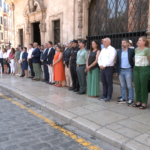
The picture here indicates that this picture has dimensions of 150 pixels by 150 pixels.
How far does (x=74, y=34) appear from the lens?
1084 cm

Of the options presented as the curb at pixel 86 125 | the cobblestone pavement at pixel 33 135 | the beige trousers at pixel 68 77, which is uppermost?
the beige trousers at pixel 68 77

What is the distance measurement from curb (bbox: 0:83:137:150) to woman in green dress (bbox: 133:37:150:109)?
5.87ft

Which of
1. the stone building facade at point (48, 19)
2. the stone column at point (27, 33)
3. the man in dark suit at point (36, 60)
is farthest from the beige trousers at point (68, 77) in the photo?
the stone column at point (27, 33)

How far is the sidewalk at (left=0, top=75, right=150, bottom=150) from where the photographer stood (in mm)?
3074

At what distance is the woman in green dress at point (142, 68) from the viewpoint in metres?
4.60

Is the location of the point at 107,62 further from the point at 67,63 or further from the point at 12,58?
the point at 12,58

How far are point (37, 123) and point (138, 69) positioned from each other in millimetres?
2841

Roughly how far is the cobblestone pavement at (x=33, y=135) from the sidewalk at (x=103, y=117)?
153 millimetres

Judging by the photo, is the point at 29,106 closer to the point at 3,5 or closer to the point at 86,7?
the point at 86,7

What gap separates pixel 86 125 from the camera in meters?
3.65

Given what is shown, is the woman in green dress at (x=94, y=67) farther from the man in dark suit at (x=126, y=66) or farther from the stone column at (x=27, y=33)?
the stone column at (x=27, y=33)

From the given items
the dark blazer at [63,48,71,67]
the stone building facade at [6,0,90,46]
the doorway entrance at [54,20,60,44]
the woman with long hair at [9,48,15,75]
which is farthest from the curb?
the doorway entrance at [54,20,60,44]

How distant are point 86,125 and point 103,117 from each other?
1.93ft

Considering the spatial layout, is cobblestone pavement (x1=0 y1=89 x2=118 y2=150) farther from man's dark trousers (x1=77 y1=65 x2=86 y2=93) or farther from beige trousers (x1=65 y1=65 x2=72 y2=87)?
beige trousers (x1=65 y1=65 x2=72 y2=87)
